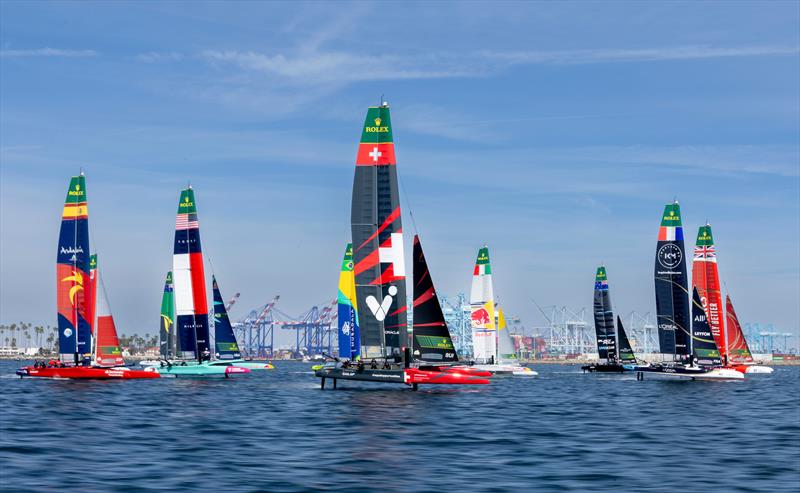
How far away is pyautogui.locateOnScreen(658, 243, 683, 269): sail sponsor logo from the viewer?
64375mm

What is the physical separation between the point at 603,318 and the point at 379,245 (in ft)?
180

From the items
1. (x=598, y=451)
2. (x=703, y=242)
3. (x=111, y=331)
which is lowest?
(x=598, y=451)

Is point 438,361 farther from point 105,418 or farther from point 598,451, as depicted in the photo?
point 598,451

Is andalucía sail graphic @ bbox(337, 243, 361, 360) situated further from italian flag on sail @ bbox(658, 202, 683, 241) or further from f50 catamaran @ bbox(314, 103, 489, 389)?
f50 catamaran @ bbox(314, 103, 489, 389)

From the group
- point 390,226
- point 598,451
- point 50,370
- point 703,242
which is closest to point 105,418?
point 598,451

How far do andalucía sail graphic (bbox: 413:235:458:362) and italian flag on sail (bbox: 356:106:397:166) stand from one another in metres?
6.58

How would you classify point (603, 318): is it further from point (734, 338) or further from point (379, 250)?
point (379, 250)

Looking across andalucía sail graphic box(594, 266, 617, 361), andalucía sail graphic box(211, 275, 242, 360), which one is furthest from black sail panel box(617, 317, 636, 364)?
andalucía sail graphic box(211, 275, 242, 360)

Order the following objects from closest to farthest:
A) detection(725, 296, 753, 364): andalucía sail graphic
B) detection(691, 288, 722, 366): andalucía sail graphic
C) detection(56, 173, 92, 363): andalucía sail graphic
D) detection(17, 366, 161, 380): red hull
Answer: detection(17, 366, 161, 380): red hull, detection(56, 173, 92, 363): andalucía sail graphic, detection(691, 288, 722, 366): andalucía sail graphic, detection(725, 296, 753, 364): andalucía sail graphic

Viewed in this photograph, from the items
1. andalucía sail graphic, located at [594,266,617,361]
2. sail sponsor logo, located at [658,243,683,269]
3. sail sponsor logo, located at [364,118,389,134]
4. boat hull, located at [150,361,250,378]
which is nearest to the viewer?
sail sponsor logo, located at [364,118,389,134]

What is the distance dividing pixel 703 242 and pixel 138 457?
61796 mm

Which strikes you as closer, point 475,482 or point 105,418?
point 475,482

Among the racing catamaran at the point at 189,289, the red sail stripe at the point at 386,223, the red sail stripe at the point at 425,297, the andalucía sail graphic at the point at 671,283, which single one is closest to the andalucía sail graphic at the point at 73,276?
the racing catamaran at the point at 189,289

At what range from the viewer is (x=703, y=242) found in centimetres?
7538
